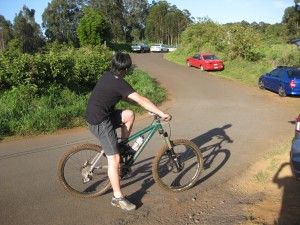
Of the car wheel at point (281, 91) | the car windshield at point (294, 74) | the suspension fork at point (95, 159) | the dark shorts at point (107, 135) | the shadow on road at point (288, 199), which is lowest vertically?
the car wheel at point (281, 91)

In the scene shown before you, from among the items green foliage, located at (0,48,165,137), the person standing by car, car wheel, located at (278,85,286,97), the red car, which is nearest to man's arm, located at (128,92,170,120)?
the person standing by car

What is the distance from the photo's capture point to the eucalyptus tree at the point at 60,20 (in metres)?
76.8

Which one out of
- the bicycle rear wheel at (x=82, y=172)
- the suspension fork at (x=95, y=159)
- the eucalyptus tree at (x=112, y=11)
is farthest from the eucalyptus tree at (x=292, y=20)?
the suspension fork at (x=95, y=159)

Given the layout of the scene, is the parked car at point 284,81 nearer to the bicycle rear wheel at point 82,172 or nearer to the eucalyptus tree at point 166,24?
the bicycle rear wheel at point 82,172

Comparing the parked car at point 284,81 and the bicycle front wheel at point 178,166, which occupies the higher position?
the bicycle front wheel at point 178,166

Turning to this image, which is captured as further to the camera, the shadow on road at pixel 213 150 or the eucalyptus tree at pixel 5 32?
the eucalyptus tree at pixel 5 32

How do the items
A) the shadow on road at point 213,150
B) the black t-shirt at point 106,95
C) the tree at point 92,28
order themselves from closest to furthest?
1. the black t-shirt at point 106,95
2. the shadow on road at point 213,150
3. the tree at point 92,28

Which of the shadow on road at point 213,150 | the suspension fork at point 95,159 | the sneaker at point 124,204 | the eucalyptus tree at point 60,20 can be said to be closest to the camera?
the sneaker at point 124,204

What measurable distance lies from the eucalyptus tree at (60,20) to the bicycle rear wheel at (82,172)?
7384 cm

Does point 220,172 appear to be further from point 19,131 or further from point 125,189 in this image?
point 19,131

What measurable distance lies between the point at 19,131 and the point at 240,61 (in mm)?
22033

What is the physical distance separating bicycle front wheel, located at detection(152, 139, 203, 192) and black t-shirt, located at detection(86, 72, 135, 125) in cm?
105

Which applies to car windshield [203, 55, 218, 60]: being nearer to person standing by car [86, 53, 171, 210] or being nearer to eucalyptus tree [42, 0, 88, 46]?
person standing by car [86, 53, 171, 210]

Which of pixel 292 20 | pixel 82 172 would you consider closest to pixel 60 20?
pixel 292 20
